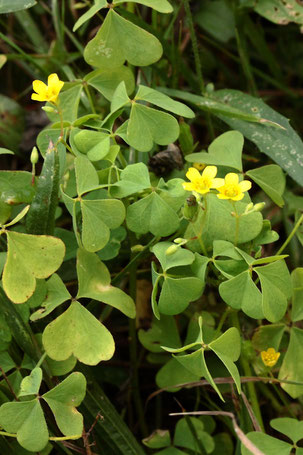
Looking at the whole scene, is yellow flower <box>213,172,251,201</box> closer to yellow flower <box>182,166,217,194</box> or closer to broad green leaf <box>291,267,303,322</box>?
yellow flower <box>182,166,217,194</box>

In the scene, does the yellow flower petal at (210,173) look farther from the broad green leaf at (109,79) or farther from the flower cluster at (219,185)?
the broad green leaf at (109,79)

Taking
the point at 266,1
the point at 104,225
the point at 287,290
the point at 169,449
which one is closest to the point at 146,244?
the point at 104,225

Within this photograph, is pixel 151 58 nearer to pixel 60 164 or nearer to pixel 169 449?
pixel 60 164

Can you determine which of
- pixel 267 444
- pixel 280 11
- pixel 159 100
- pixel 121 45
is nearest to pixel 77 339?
pixel 267 444

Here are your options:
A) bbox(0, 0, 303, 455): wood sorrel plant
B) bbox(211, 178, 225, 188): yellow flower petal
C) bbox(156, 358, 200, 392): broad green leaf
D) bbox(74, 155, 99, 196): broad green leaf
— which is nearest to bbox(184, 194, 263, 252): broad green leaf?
bbox(0, 0, 303, 455): wood sorrel plant

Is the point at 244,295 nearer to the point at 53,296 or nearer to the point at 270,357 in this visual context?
the point at 270,357

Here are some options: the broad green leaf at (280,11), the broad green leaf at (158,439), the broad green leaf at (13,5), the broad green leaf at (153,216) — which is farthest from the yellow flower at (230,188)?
the broad green leaf at (280,11)
